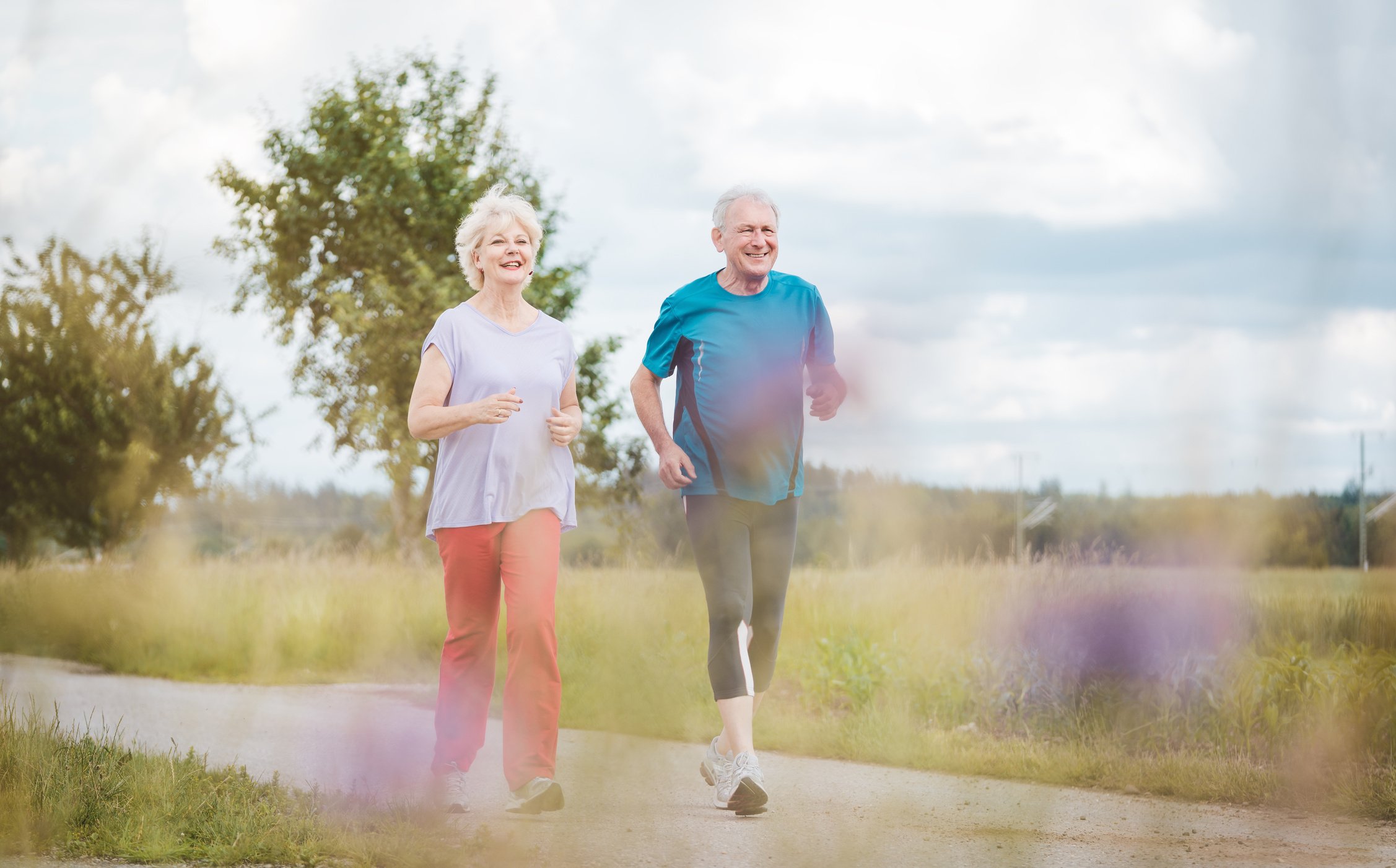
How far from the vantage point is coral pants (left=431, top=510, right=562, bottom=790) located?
12.8 feet

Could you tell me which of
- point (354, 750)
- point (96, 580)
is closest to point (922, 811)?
point (354, 750)

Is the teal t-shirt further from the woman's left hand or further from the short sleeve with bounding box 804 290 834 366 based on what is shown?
the woman's left hand

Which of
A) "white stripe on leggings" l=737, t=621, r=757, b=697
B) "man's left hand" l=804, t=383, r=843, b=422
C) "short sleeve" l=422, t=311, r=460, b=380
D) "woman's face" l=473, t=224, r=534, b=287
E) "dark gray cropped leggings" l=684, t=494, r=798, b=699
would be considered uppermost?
"woman's face" l=473, t=224, r=534, b=287

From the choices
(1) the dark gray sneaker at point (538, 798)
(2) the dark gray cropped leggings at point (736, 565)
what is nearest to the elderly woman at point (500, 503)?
(1) the dark gray sneaker at point (538, 798)

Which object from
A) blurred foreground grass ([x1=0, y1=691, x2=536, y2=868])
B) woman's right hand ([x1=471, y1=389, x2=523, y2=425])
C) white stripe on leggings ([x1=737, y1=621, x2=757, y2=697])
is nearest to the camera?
blurred foreground grass ([x1=0, y1=691, x2=536, y2=868])

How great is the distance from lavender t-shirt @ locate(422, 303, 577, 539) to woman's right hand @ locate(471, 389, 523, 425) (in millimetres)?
195

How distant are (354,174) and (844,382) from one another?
13.5m

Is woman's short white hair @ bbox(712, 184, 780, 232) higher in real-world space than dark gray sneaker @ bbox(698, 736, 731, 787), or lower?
higher

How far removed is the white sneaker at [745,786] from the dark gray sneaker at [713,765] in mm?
80

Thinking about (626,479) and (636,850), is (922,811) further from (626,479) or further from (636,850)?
(626,479)

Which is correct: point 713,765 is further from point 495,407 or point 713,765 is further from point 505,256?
point 505,256

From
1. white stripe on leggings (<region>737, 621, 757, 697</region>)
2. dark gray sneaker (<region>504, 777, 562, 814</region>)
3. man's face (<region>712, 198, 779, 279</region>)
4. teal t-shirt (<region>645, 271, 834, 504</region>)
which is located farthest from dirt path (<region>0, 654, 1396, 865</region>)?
man's face (<region>712, 198, 779, 279</region>)

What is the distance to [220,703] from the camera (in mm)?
7289

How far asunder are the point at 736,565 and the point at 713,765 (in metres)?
0.68
